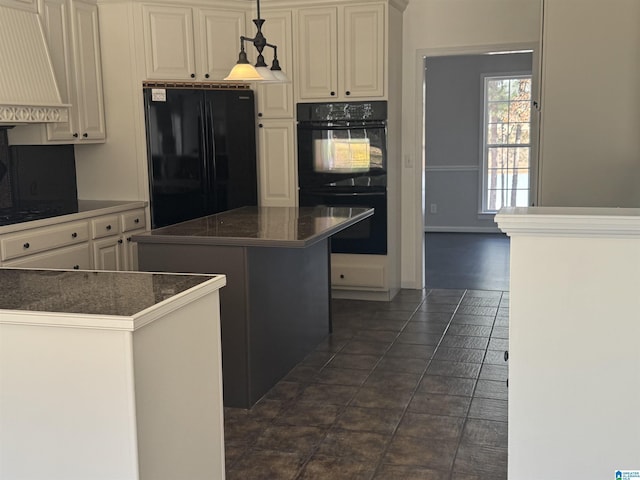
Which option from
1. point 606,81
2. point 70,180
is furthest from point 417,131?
point 70,180

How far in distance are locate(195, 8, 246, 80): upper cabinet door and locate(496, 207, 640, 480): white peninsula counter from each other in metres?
3.62

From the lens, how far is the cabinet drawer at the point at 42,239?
3.75m

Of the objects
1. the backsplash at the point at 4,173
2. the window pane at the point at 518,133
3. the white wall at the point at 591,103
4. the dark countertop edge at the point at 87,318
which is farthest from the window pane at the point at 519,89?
the dark countertop edge at the point at 87,318

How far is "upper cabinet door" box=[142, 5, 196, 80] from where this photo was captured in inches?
194

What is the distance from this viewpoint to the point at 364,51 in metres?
5.18

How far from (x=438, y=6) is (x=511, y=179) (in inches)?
155

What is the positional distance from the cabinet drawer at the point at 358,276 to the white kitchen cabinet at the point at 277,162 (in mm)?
671

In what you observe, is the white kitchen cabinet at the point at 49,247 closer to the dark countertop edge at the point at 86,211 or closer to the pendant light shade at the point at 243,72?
the dark countertop edge at the point at 86,211

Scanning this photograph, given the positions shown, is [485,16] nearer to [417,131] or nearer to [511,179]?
[417,131]

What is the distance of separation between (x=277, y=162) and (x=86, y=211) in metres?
1.66

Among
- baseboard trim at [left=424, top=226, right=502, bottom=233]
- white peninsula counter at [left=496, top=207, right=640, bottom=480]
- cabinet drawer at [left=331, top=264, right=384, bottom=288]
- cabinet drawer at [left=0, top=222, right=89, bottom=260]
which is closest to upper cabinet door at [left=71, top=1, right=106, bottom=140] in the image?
cabinet drawer at [left=0, top=222, right=89, bottom=260]

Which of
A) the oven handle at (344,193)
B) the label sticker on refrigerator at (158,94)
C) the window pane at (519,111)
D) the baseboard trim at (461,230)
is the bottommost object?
the baseboard trim at (461,230)

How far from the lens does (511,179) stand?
898cm

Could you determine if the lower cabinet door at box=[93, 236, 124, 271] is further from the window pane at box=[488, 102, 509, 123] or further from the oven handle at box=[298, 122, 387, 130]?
the window pane at box=[488, 102, 509, 123]
